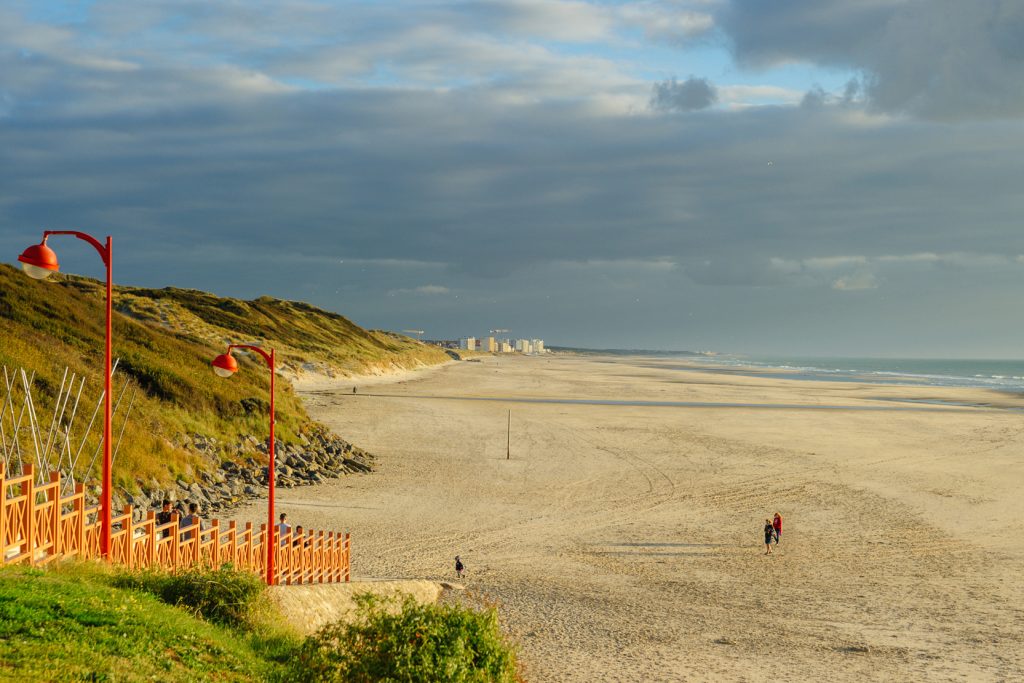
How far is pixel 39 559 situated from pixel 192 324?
86.3 metres

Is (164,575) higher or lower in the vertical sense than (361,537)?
higher

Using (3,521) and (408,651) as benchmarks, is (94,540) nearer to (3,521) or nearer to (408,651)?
(3,521)

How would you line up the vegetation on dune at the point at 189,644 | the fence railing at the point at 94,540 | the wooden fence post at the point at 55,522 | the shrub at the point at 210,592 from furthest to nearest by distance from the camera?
the wooden fence post at the point at 55,522 < the shrub at the point at 210,592 < the fence railing at the point at 94,540 < the vegetation on dune at the point at 189,644

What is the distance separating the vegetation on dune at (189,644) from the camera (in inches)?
340

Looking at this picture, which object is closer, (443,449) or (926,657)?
(926,657)

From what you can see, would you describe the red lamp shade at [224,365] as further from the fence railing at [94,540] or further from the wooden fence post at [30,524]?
the wooden fence post at [30,524]

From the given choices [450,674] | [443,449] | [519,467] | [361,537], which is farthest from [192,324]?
[450,674]

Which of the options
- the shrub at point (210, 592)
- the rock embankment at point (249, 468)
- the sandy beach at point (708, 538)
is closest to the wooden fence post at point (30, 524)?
the shrub at point (210, 592)

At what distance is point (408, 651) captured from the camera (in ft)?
31.1

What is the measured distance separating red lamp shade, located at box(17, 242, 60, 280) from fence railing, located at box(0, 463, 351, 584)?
291 centimetres

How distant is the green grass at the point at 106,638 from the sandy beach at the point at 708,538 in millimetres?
7223

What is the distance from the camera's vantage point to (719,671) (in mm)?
16625

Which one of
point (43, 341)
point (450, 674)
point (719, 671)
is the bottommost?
point (719, 671)

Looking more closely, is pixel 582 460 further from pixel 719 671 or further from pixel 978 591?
pixel 719 671
